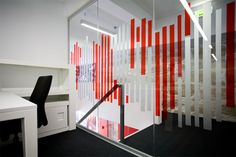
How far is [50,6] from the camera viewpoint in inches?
107

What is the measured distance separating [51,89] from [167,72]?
2.09 metres

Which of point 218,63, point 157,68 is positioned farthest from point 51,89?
point 218,63

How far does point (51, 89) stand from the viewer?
2.41 metres

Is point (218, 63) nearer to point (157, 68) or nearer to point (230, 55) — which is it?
point (230, 55)

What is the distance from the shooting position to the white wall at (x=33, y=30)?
2.23 metres

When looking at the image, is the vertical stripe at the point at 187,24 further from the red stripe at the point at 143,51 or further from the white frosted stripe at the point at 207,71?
the red stripe at the point at 143,51

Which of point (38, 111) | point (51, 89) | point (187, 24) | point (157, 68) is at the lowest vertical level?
point (38, 111)

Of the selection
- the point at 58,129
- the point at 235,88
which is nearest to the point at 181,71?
the point at 235,88

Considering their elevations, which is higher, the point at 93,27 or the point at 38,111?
the point at 93,27

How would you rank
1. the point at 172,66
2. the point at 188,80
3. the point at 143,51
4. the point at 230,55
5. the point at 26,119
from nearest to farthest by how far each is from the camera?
1. the point at 26,119
2. the point at 230,55
3. the point at 188,80
4. the point at 172,66
5. the point at 143,51

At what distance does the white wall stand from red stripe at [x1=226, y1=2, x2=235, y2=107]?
7.88ft

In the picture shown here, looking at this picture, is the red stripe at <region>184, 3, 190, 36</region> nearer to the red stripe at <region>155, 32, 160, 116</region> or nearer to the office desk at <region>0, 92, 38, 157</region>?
the red stripe at <region>155, 32, 160, 116</region>

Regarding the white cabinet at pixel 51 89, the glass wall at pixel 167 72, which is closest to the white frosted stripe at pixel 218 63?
the glass wall at pixel 167 72

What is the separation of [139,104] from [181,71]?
0.73m
